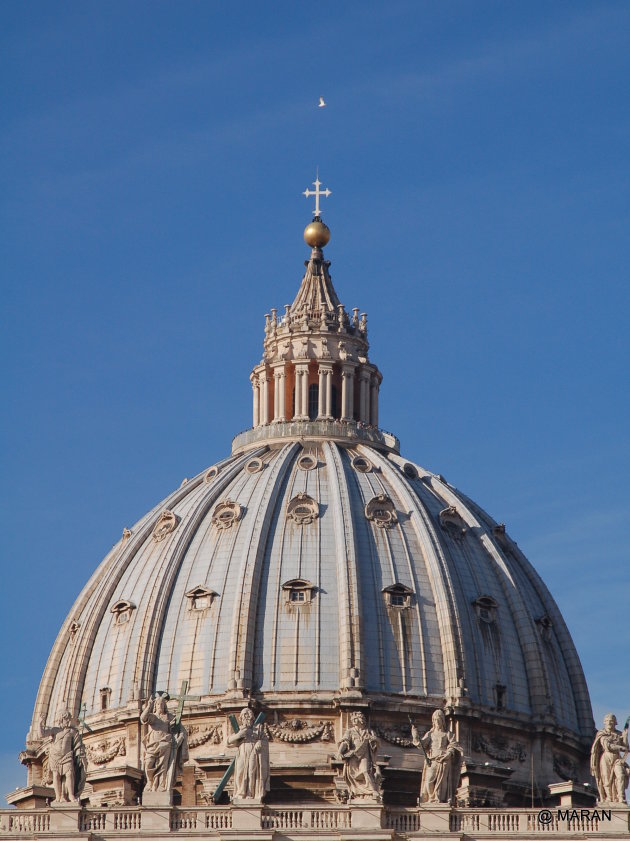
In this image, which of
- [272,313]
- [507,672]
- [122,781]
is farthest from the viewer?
[272,313]

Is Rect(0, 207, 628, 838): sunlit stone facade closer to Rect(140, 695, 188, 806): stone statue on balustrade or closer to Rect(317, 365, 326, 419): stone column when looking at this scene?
Rect(317, 365, 326, 419): stone column

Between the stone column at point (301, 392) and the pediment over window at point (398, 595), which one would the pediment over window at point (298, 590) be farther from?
the stone column at point (301, 392)

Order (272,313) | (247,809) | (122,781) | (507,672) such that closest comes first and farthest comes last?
(247,809) < (122,781) < (507,672) < (272,313)

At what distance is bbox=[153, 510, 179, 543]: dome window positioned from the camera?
149375 millimetres

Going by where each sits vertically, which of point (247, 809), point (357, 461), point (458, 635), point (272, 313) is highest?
point (272, 313)

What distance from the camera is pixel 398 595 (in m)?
142

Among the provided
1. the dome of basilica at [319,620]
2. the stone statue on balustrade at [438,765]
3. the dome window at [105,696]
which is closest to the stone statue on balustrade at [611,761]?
the stone statue on balustrade at [438,765]

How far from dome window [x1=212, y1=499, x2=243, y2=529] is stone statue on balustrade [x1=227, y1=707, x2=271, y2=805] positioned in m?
38.1

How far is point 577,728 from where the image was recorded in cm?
14762

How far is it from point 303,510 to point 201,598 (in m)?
7.21

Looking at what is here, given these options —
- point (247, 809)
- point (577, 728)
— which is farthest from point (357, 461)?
point (247, 809)

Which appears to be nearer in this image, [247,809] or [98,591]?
[247,809]

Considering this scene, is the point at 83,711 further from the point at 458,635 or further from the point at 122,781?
the point at 458,635

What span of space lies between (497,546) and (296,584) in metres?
13.5
